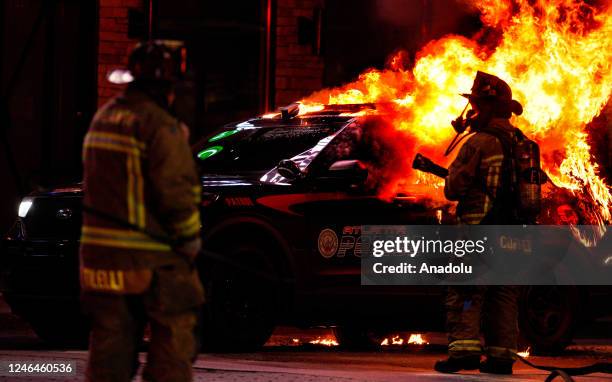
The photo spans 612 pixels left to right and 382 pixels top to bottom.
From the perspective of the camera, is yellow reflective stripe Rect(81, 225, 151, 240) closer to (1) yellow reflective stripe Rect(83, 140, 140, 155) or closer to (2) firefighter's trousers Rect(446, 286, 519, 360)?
(1) yellow reflective stripe Rect(83, 140, 140, 155)

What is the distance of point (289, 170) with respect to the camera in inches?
373

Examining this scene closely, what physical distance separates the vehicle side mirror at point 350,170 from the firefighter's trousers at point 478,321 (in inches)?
48.8

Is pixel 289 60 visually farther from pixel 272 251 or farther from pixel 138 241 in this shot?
pixel 138 241

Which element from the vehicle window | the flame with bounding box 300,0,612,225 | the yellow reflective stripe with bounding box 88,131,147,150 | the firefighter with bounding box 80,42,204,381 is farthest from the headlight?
the yellow reflective stripe with bounding box 88,131,147,150

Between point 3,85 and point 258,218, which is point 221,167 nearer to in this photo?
point 258,218

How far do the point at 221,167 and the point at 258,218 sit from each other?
0.74 metres

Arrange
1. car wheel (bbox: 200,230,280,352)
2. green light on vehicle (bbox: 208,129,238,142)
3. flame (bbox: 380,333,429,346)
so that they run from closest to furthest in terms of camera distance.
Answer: car wheel (bbox: 200,230,280,352) → green light on vehicle (bbox: 208,129,238,142) → flame (bbox: 380,333,429,346)

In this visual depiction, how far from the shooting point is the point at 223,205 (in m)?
9.33

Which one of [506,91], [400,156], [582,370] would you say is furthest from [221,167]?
[582,370]

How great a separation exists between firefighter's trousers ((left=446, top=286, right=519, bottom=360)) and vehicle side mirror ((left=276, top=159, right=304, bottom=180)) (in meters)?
1.62

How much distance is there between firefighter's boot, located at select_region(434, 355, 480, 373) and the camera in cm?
829

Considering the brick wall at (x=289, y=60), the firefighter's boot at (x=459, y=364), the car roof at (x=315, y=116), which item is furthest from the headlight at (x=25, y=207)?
the brick wall at (x=289, y=60)

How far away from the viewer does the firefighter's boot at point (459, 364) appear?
8.29 metres

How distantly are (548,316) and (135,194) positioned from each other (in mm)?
5383
